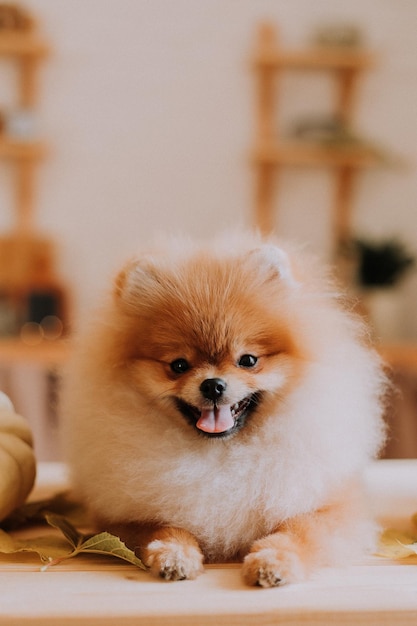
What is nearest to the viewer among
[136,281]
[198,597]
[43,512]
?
[198,597]

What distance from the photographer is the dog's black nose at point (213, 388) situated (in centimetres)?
92

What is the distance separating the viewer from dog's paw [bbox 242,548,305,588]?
85cm

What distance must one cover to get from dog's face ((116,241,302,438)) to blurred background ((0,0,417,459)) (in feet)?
8.32

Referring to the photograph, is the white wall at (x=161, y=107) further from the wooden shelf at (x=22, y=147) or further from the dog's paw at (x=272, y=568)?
the dog's paw at (x=272, y=568)

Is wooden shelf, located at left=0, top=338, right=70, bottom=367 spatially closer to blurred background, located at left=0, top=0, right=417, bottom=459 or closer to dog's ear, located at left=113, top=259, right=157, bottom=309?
blurred background, located at left=0, top=0, right=417, bottom=459

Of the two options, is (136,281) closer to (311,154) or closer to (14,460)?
(14,460)

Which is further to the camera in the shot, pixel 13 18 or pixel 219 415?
pixel 13 18

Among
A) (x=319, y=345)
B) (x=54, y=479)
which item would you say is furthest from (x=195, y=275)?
(x=54, y=479)

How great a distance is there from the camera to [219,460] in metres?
0.97

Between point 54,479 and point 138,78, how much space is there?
8.60 feet

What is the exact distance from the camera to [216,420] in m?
0.94

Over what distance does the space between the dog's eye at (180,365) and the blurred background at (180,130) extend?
2.59 meters

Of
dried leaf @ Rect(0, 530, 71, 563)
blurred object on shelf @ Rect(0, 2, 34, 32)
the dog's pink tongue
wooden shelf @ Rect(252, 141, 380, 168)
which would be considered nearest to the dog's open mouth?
the dog's pink tongue

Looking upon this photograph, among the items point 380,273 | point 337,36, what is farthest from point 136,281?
point 337,36
